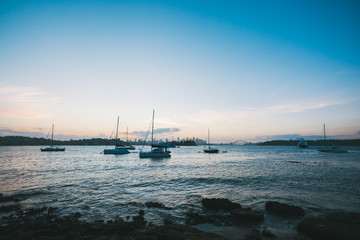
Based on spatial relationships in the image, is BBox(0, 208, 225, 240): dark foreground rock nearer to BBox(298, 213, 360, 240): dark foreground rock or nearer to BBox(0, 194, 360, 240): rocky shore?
BBox(0, 194, 360, 240): rocky shore

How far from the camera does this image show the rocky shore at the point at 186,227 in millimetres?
8359

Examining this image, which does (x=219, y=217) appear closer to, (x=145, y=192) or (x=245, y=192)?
(x=245, y=192)

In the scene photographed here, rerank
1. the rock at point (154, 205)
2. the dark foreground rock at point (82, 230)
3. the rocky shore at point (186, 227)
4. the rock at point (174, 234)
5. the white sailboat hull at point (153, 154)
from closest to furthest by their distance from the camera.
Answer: the rock at point (174, 234) → the dark foreground rock at point (82, 230) → the rocky shore at point (186, 227) → the rock at point (154, 205) → the white sailboat hull at point (153, 154)

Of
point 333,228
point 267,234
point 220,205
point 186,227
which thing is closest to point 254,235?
point 267,234

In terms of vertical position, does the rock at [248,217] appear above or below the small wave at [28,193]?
above

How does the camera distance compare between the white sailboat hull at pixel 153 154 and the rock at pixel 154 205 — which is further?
the white sailboat hull at pixel 153 154

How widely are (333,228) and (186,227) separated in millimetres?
7155

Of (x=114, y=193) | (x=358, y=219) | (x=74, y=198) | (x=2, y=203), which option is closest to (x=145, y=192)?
(x=114, y=193)

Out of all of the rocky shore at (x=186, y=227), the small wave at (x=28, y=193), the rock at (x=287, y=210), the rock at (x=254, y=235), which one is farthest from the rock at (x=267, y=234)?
the small wave at (x=28, y=193)

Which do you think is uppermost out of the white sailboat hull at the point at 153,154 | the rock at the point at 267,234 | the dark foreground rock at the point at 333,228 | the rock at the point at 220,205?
the dark foreground rock at the point at 333,228

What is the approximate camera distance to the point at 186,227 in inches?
371

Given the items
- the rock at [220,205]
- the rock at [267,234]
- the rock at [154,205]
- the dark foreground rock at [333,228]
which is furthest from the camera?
the rock at [154,205]

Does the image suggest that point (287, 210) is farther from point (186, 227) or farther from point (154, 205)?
point (154, 205)

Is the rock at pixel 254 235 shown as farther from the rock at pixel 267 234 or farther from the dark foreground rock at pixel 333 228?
the dark foreground rock at pixel 333 228
